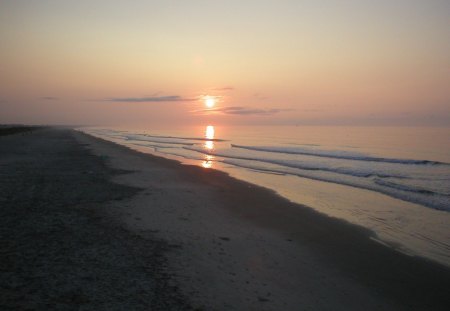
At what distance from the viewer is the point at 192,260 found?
841 cm

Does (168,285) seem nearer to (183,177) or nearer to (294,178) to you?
(183,177)

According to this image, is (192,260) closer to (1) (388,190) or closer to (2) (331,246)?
(2) (331,246)

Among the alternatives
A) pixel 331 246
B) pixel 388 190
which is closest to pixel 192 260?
pixel 331 246

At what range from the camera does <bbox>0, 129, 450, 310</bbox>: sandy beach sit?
21.2 feet

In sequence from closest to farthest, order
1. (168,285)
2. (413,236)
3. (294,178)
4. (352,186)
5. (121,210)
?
1. (168,285)
2. (413,236)
3. (121,210)
4. (352,186)
5. (294,178)

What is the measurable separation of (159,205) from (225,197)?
12.7 feet

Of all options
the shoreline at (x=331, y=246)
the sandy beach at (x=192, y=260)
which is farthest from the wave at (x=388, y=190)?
the sandy beach at (x=192, y=260)

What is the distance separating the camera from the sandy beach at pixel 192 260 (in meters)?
6.45

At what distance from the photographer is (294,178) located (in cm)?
2523

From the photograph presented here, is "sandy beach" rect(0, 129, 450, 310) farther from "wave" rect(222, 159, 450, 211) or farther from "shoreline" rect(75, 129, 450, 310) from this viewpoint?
"wave" rect(222, 159, 450, 211)

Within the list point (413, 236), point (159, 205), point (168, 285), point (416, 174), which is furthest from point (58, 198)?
point (416, 174)

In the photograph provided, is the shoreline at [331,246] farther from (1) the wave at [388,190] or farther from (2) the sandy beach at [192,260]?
(1) the wave at [388,190]

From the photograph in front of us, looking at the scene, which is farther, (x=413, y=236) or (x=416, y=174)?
(x=416, y=174)

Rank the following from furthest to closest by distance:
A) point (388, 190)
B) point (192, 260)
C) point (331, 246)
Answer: point (388, 190)
point (331, 246)
point (192, 260)
